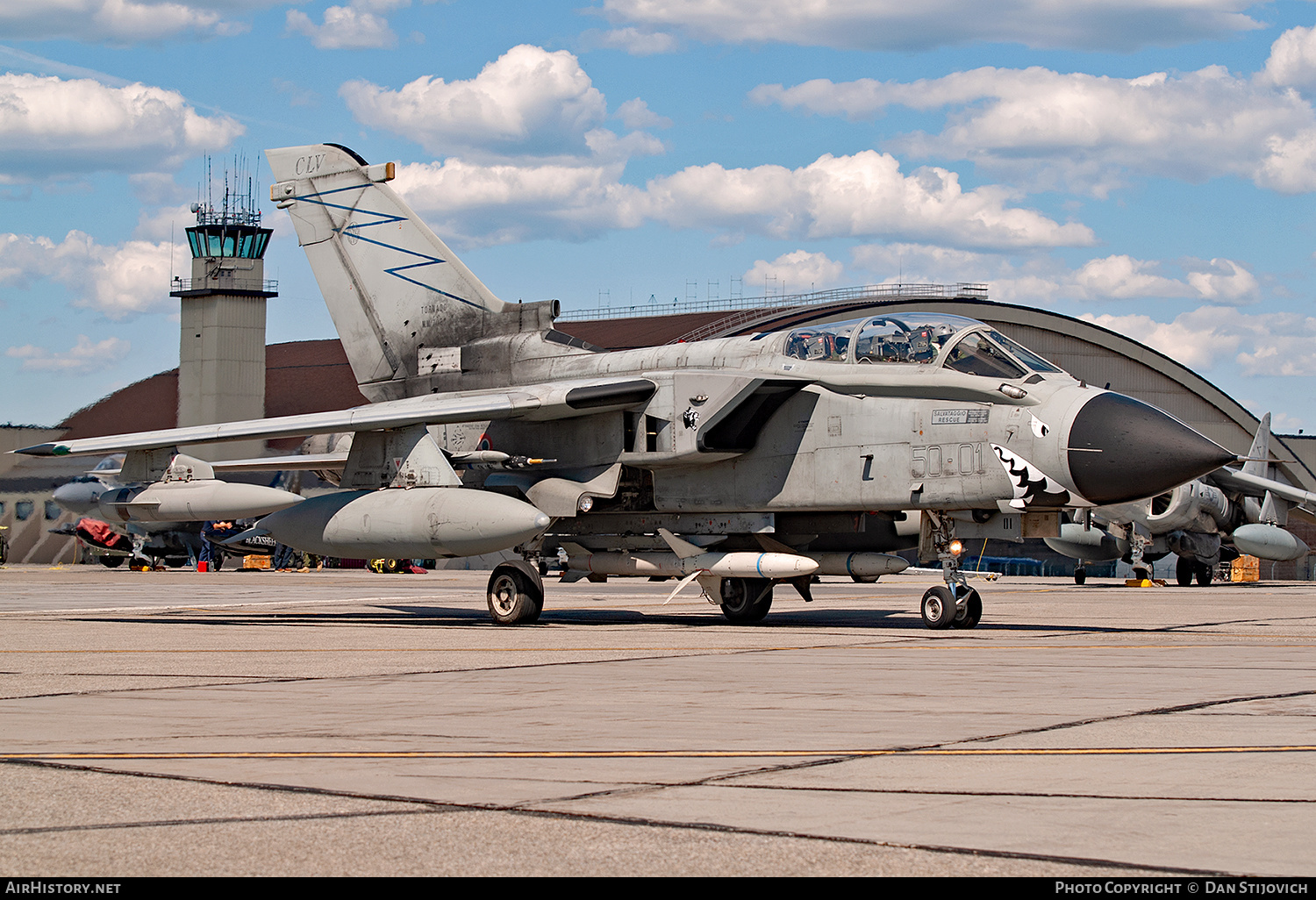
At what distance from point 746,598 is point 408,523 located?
4.09m

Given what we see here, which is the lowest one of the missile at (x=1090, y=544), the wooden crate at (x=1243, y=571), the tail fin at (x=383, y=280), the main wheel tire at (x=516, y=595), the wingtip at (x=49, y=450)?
the wooden crate at (x=1243, y=571)

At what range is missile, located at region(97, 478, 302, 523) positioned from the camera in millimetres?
16969

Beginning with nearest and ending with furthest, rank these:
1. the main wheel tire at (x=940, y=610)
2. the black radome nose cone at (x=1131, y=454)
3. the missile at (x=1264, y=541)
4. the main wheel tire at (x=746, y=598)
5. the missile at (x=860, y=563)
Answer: the black radome nose cone at (x=1131, y=454)
the main wheel tire at (x=940, y=610)
the missile at (x=860, y=563)
the main wheel tire at (x=746, y=598)
the missile at (x=1264, y=541)

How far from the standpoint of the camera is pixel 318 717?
23.5 feet

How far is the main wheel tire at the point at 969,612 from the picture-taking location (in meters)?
14.3

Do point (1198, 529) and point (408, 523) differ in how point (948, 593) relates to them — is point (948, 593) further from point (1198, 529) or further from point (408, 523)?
point (1198, 529)

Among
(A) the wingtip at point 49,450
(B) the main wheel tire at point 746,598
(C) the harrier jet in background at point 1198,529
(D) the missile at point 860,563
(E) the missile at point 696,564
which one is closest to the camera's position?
(E) the missile at point 696,564

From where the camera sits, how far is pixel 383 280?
60.4 ft

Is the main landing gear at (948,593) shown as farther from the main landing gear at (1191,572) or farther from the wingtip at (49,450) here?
the main landing gear at (1191,572)

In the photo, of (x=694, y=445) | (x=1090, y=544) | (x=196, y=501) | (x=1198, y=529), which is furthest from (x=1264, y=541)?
(x=196, y=501)

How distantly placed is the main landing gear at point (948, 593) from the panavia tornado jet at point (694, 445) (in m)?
0.03

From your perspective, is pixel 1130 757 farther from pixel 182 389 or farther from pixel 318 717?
pixel 182 389

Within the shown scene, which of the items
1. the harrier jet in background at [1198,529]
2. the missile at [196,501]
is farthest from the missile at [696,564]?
Answer: the harrier jet in background at [1198,529]

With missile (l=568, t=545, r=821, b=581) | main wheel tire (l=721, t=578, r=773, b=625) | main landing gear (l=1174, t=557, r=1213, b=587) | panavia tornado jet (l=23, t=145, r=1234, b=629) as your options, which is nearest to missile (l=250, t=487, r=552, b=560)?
panavia tornado jet (l=23, t=145, r=1234, b=629)
